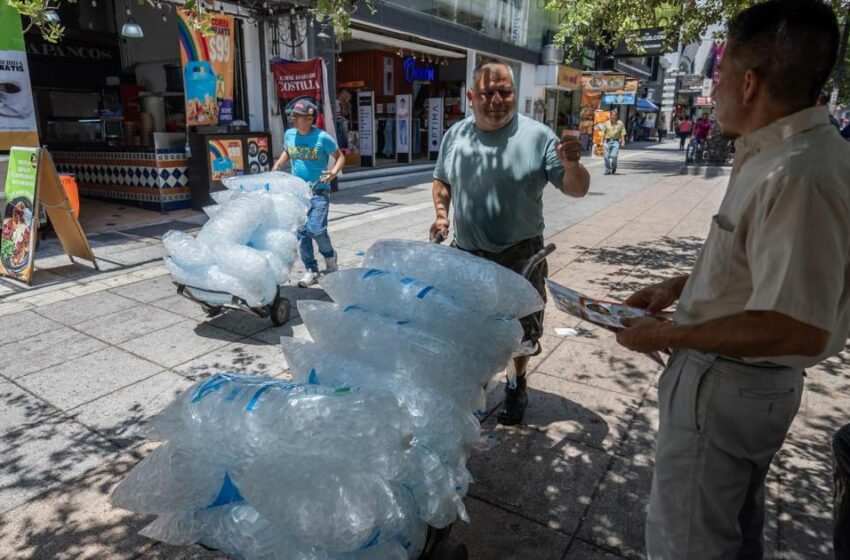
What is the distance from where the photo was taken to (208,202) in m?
10.3

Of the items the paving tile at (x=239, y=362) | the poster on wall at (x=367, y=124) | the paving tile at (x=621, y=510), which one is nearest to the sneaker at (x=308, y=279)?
the paving tile at (x=239, y=362)

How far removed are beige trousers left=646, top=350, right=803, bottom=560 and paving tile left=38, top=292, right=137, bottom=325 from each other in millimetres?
5134

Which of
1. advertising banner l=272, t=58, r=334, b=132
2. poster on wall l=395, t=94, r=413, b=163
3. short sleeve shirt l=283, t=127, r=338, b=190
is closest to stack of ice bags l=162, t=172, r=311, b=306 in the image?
short sleeve shirt l=283, t=127, r=338, b=190

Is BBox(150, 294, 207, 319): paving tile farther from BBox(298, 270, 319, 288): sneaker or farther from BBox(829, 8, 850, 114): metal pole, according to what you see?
BBox(829, 8, 850, 114): metal pole

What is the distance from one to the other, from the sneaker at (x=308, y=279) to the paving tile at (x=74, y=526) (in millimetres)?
3303

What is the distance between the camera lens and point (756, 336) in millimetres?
1385

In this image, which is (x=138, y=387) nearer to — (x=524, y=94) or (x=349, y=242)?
(x=349, y=242)

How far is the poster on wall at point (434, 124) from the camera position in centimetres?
2025

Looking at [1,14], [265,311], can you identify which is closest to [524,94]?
[1,14]

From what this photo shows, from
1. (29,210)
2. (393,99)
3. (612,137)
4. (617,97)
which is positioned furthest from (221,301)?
(617,97)

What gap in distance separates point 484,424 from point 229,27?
931cm

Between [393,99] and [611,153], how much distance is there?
7903 mm

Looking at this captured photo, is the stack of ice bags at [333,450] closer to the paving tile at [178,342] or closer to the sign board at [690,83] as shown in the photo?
the paving tile at [178,342]

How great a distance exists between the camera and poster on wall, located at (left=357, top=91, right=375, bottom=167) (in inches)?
689
